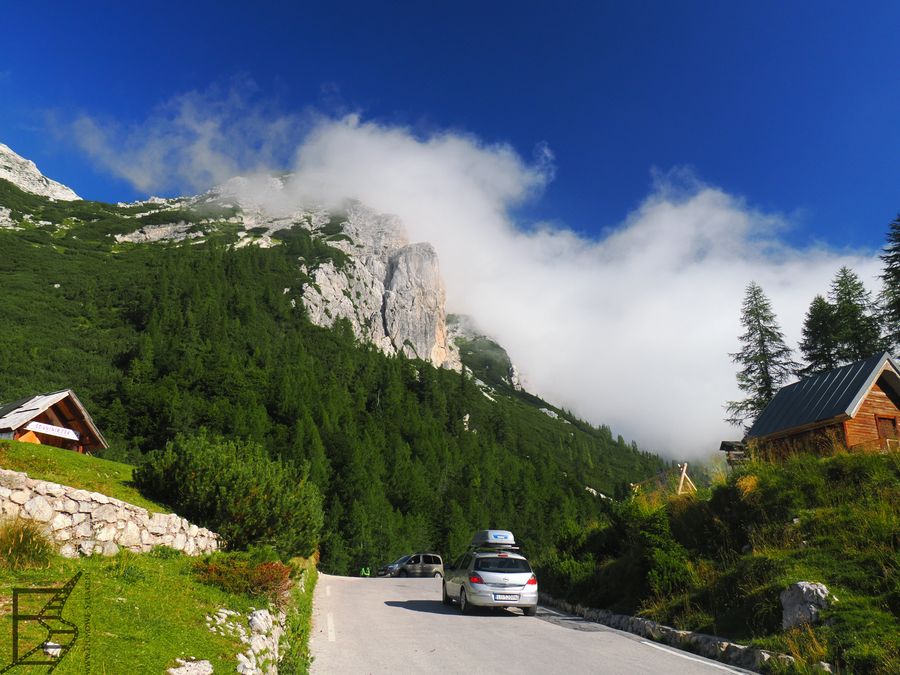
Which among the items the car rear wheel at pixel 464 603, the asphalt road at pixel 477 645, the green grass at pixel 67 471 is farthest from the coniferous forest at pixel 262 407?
the car rear wheel at pixel 464 603

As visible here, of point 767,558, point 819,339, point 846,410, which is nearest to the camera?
point 767,558

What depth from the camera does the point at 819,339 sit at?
154 feet

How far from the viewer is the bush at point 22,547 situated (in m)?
9.32

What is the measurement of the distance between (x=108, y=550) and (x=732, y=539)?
15463 millimetres

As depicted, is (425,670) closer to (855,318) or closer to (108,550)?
(108,550)

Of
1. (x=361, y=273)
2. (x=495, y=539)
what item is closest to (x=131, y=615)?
(x=495, y=539)

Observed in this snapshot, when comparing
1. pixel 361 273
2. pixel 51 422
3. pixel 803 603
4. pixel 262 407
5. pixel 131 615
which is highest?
pixel 361 273

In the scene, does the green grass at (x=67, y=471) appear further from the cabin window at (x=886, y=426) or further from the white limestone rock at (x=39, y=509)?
the cabin window at (x=886, y=426)

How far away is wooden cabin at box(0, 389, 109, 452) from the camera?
25812 mm

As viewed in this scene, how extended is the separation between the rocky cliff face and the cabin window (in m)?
112

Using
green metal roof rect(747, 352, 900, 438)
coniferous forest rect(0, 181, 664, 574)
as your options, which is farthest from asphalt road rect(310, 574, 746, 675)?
green metal roof rect(747, 352, 900, 438)

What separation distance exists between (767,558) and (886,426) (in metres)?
18.9

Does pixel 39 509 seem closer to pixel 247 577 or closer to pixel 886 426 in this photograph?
pixel 247 577

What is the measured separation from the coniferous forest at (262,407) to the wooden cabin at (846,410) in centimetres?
1338
